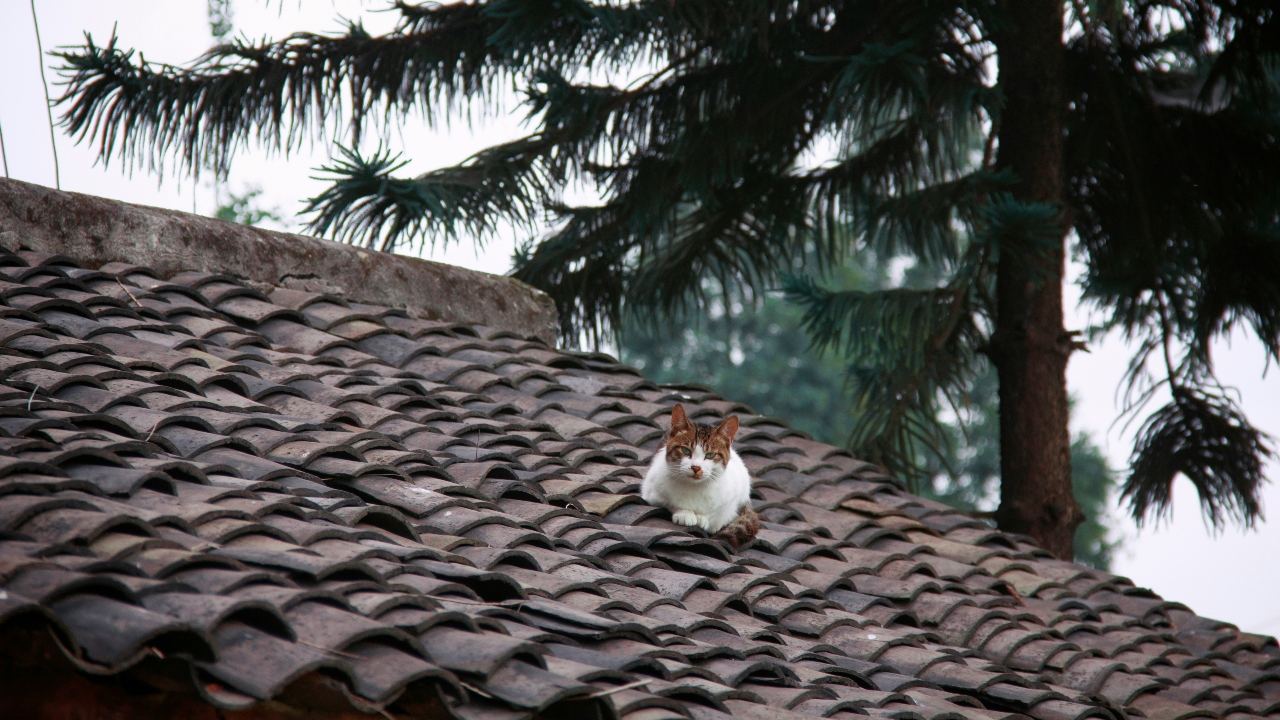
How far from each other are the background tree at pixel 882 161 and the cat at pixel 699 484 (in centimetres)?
263

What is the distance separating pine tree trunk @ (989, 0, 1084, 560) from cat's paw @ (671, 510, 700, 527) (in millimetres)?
3402

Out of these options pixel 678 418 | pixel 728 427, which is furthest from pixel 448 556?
pixel 728 427

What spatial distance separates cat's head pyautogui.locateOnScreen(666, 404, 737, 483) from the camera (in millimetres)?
3221

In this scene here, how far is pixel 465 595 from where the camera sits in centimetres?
212

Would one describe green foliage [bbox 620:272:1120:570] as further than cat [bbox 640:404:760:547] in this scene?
Yes

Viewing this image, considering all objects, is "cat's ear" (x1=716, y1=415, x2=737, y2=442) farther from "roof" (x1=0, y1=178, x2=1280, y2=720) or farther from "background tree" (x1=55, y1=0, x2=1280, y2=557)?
"background tree" (x1=55, y1=0, x2=1280, y2=557)

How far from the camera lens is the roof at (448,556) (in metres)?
1.66

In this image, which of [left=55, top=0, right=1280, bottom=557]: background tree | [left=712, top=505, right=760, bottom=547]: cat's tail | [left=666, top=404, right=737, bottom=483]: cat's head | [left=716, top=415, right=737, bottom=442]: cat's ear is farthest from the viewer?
[left=55, top=0, right=1280, bottom=557]: background tree

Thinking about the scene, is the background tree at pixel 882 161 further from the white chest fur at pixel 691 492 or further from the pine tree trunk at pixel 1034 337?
the white chest fur at pixel 691 492

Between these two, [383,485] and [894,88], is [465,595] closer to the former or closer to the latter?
[383,485]

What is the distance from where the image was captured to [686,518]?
323cm

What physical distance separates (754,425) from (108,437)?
325 centimetres

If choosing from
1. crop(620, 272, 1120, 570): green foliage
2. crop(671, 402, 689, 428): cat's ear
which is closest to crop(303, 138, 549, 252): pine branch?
crop(671, 402, 689, 428): cat's ear

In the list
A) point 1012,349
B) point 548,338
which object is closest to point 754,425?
point 548,338
